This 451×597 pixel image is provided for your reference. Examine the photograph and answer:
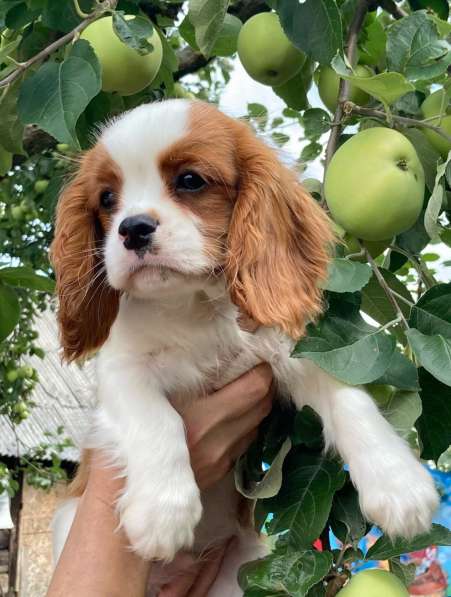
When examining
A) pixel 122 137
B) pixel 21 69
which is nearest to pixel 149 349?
pixel 122 137

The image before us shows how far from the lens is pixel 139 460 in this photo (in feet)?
4.58

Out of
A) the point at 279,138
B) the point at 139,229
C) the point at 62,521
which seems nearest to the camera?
the point at 139,229

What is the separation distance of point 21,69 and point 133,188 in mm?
278

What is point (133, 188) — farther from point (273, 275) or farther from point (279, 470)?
point (279, 470)

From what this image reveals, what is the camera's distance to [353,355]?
3.73 ft

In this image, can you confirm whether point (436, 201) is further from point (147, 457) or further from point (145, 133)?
point (147, 457)

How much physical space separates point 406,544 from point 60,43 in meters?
0.98

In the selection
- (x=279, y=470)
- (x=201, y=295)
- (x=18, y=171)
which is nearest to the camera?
(x=279, y=470)

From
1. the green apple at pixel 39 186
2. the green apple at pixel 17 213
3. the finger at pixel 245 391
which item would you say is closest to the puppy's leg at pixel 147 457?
the finger at pixel 245 391

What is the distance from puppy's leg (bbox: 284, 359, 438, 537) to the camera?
1.25 metres

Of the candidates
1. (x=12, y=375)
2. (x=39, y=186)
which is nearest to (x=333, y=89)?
(x=39, y=186)

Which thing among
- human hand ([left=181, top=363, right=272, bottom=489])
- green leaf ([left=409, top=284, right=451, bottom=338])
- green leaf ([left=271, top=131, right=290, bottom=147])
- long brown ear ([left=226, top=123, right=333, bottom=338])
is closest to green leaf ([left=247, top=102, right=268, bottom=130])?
green leaf ([left=271, top=131, right=290, bottom=147])

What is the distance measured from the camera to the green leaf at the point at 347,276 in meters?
1.17

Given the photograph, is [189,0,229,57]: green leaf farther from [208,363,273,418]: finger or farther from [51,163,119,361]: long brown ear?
[208,363,273,418]: finger
